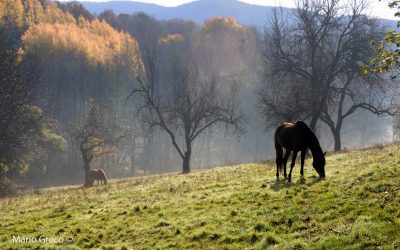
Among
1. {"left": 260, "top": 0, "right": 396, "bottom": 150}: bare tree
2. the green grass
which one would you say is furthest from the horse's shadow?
{"left": 260, "top": 0, "right": 396, "bottom": 150}: bare tree

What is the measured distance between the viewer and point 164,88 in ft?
308

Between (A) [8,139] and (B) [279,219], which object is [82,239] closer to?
(B) [279,219]

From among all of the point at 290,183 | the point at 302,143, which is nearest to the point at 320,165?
the point at 302,143

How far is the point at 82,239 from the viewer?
1331 centimetres

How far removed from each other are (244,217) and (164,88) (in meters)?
82.3

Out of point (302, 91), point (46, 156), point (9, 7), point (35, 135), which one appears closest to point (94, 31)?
point (9, 7)

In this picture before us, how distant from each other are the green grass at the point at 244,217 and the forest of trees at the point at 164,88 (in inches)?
163

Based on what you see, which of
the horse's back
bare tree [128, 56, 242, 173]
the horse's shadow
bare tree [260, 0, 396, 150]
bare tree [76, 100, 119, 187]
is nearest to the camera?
the horse's shadow

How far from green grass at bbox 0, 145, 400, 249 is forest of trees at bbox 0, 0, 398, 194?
4.13 metres

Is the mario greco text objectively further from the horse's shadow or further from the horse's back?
the horse's back

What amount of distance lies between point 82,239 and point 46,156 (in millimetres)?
52468

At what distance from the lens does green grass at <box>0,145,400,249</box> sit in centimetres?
1004

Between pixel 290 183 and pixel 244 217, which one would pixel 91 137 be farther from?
pixel 244 217

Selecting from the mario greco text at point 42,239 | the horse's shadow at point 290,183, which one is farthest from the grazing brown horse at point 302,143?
the mario greco text at point 42,239
